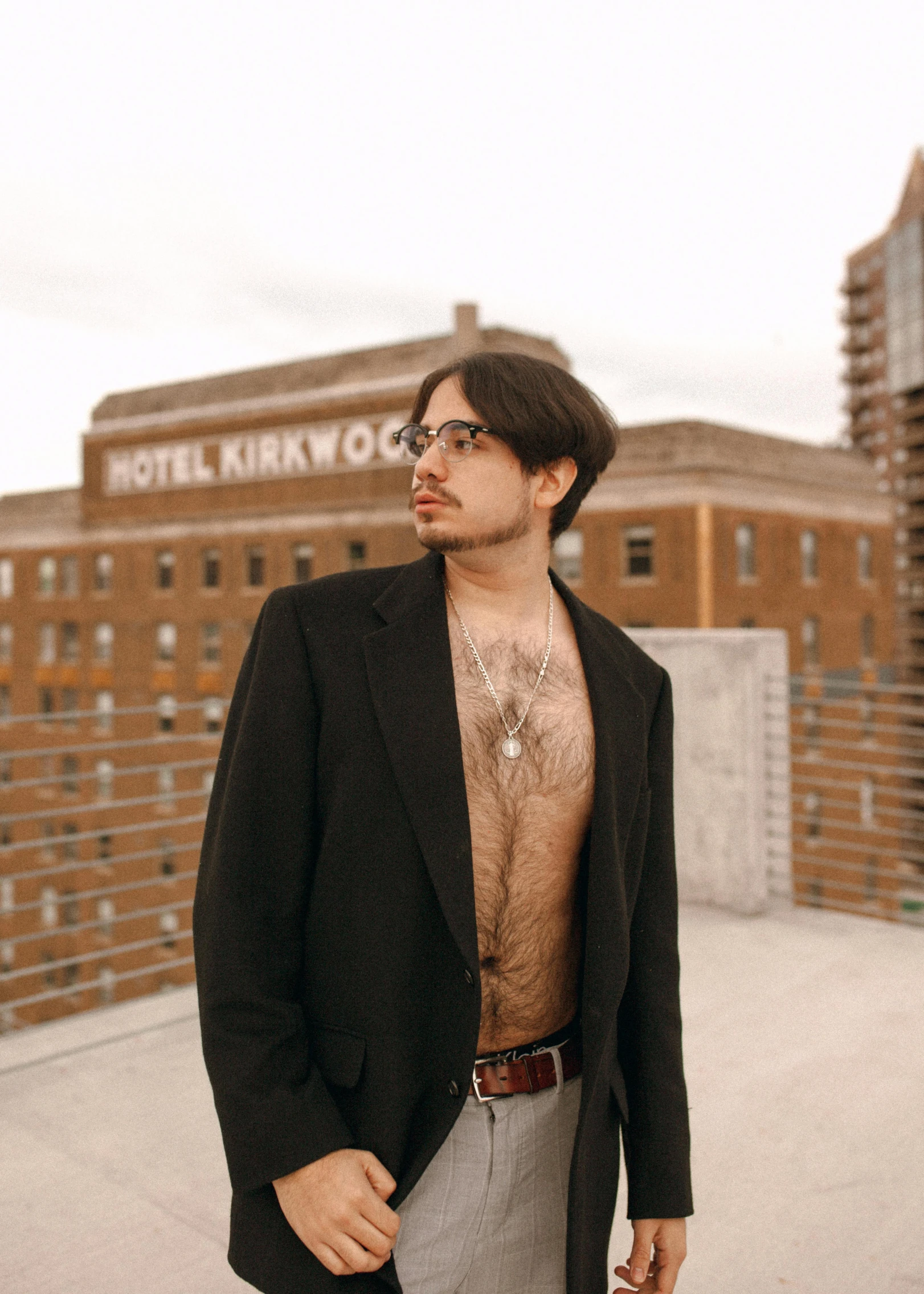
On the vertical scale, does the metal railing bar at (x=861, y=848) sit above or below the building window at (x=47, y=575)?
below

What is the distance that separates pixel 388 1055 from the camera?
1583 mm

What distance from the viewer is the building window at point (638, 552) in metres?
38.5

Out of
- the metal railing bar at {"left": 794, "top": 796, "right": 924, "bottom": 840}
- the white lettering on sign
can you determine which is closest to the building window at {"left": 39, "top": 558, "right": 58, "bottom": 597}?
the white lettering on sign

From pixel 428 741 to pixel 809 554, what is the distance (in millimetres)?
Answer: 44652

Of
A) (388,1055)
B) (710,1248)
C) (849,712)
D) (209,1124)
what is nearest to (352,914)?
(388,1055)

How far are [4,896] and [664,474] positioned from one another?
31545mm

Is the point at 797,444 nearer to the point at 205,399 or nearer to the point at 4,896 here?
the point at 205,399

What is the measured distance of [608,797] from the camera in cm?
176

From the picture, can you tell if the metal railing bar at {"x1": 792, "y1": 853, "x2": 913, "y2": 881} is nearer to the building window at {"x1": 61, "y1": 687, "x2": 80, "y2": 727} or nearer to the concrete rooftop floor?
the concrete rooftop floor

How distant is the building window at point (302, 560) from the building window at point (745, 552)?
16210mm

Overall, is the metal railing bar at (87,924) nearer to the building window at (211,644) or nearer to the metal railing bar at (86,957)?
the metal railing bar at (86,957)

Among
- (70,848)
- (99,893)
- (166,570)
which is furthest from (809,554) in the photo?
(99,893)

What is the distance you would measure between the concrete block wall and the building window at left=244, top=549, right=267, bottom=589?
121ft

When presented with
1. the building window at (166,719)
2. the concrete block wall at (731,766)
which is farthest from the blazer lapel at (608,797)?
the building window at (166,719)
